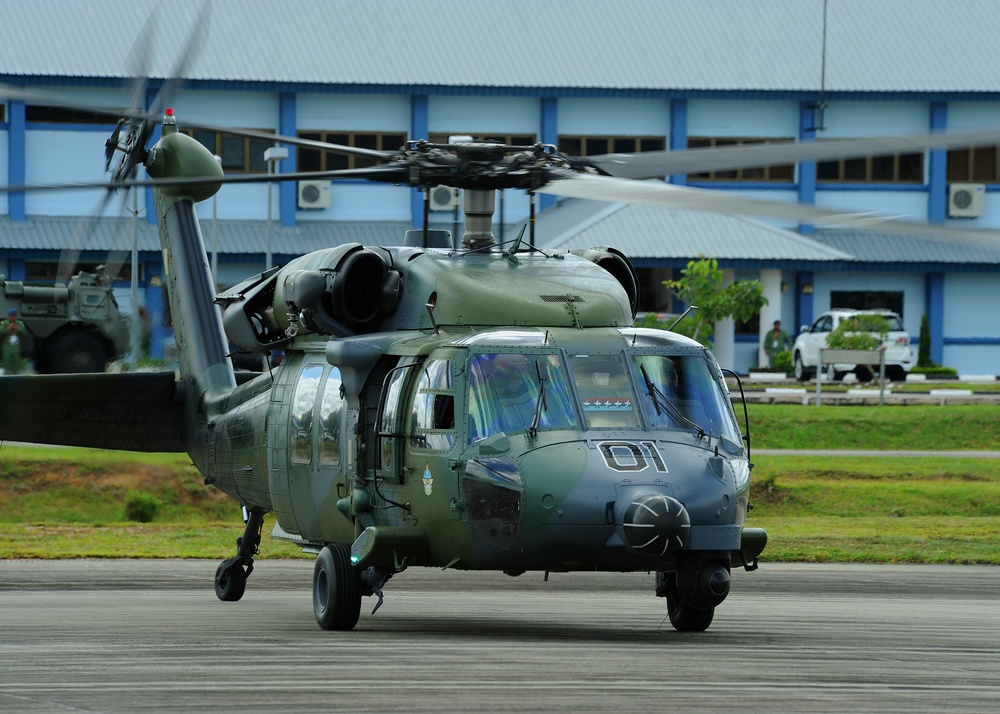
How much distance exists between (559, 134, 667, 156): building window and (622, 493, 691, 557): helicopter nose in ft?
130

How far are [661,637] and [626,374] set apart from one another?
77.5 inches

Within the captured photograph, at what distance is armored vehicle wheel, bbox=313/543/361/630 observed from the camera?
12117 millimetres

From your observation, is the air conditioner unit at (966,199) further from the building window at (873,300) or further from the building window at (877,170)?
the building window at (873,300)

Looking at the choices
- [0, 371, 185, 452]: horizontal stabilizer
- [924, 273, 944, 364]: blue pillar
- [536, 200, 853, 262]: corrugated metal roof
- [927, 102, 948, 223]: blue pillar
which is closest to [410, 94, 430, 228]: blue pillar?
[536, 200, 853, 262]: corrugated metal roof

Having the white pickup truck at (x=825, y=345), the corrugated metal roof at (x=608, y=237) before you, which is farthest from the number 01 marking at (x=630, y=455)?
the corrugated metal roof at (x=608, y=237)

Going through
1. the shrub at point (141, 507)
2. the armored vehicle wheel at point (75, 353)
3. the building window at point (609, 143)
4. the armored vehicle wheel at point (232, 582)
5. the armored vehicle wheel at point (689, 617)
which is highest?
the building window at point (609, 143)

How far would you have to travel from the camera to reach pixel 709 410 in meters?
11.6

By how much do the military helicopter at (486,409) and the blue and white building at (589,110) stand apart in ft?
103

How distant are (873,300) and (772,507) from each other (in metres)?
27.3

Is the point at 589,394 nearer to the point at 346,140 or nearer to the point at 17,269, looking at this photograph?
the point at 17,269

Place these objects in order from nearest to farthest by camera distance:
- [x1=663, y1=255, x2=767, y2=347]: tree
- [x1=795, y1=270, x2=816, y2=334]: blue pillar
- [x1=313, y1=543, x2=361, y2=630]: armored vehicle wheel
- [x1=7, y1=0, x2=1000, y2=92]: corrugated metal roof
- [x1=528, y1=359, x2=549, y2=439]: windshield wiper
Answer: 1. [x1=528, y1=359, x2=549, y2=439]: windshield wiper
2. [x1=313, y1=543, x2=361, y2=630]: armored vehicle wheel
3. [x1=663, y1=255, x2=767, y2=347]: tree
4. [x1=7, y1=0, x2=1000, y2=92]: corrugated metal roof
5. [x1=795, y1=270, x2=816, y2=334]: blue pillar

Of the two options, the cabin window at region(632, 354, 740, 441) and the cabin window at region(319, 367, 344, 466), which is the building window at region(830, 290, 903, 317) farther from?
the cabin window at region(632, 354, 740, 441)

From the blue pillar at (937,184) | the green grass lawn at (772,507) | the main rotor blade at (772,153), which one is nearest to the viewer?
the main rotor blade at (772,153)

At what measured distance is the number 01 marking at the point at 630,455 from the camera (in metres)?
10.7
